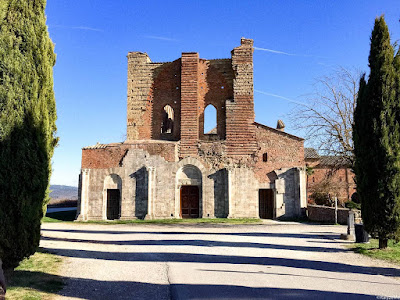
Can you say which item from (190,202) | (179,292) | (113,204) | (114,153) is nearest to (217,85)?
(190,202)

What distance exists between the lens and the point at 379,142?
9.93 metres

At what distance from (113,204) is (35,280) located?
1689 cm

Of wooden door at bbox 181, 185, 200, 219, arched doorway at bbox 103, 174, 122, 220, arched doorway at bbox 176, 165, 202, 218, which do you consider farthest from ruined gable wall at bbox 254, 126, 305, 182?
arched doorway at bbox 103, 174, 122, 220

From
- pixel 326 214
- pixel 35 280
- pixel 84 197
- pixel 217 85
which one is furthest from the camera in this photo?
pixel 217 85

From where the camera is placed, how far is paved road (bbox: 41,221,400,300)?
5988 millimetres

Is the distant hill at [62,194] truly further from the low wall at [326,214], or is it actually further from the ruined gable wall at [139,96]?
the low wall at [326,214]

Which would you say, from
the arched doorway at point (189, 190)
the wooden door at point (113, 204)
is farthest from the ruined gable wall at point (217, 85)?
the wooden door at point (113, 204)

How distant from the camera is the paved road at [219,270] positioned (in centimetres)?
599

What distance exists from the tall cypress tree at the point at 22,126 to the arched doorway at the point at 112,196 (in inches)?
627

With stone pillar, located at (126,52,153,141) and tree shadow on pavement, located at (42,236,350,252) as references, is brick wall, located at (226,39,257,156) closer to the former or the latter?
stone pillar, located at (126,52,153,141)

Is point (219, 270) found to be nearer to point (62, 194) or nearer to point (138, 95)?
point (138, 95)

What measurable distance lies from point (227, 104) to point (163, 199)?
319 inches

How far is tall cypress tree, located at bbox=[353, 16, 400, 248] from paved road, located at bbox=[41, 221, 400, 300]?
1.49m

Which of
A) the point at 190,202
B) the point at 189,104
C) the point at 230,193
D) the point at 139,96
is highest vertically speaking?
the point at 139,96
